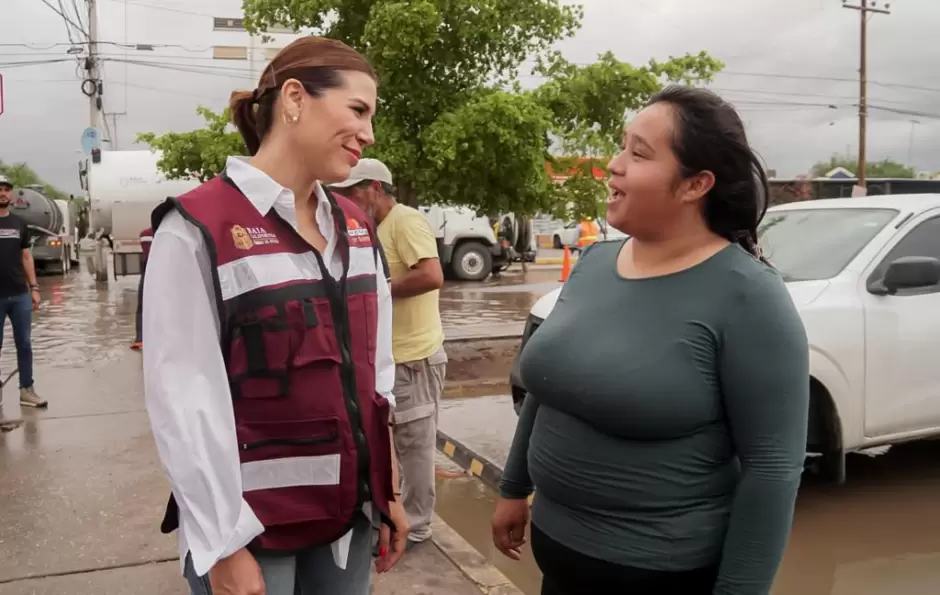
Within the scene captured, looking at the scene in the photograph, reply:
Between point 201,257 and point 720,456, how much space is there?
1.11m

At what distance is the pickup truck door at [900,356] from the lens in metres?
4.55

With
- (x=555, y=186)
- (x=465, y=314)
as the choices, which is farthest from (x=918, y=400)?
(x=465, y=314)

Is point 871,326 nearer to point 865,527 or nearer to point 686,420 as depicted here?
point 865,527

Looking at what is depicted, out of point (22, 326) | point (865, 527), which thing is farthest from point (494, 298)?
point (865, 527)

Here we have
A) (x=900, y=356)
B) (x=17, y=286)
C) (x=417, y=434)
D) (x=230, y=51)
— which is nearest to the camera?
(x=417, y=434)

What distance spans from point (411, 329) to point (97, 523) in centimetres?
198

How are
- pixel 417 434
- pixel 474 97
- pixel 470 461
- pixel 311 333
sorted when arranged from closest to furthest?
pixel 311 333 < pixel 417 434 < pixel 470 461 < pixel 474 97

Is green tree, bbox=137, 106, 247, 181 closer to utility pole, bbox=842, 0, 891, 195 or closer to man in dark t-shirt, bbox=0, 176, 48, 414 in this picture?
man in dark t-shirt, bbox=0, 176, 48, 414

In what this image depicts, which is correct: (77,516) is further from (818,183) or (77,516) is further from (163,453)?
(818,183)

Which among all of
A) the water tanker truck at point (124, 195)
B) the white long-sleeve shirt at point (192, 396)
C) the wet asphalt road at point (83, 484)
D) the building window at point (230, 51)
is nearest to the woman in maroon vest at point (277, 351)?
the white long-sleeve shirt at point (192, 396)

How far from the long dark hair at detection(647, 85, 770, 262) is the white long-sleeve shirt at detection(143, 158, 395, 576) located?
3.36 feet

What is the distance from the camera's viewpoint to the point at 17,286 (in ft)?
22.5

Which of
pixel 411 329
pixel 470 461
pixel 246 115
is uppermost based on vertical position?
pixel 246 115

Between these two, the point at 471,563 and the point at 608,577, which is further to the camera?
the point at 471,563
